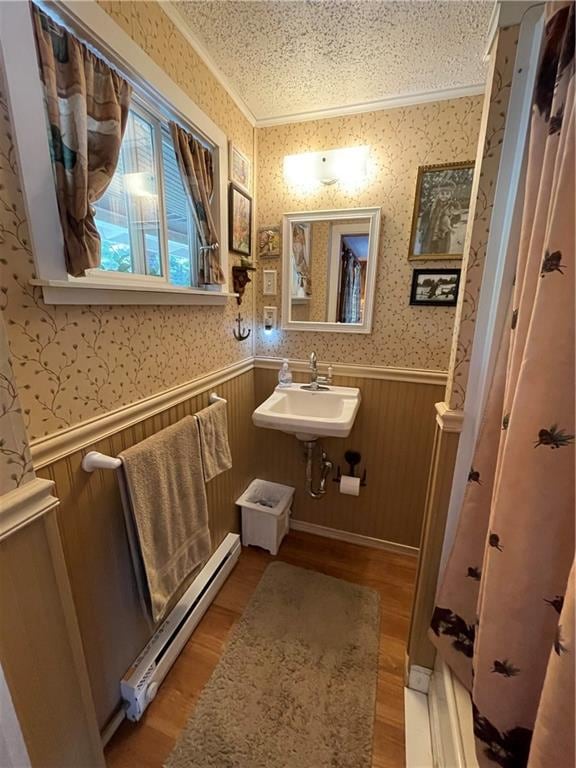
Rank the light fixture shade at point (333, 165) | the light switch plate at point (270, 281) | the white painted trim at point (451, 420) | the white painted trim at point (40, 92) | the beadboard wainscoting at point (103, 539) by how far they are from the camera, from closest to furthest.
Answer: the white painted trim at point (40, 92), the beadboard wainscoting at point (103, 539), the white painted trim at point (451, 420), the light fixture shade at point (333, 165), the light switch plate at point (270, 281)

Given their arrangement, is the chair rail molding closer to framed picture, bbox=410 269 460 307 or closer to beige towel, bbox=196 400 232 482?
beige towel, bbox=196 400 232 482

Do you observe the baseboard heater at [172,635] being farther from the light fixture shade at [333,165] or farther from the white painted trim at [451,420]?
the light fixture shade at [333,165]

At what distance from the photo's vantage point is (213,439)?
1423mm

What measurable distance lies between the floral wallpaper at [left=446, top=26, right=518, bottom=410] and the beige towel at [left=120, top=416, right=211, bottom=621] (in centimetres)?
99

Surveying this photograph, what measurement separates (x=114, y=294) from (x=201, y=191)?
25.2 inches

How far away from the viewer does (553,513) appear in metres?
0.58

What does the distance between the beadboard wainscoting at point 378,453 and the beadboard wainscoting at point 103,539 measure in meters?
0.88

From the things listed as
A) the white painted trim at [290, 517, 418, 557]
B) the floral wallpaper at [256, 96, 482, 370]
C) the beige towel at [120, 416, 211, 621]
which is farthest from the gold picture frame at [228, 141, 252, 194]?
the white painted trim at [290, 517, 418, 557]

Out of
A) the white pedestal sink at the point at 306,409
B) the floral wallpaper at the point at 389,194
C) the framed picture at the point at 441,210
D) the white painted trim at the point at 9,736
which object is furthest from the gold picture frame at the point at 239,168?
A: the white painted trim at the point at 9,736

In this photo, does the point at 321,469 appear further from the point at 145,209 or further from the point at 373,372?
the point at 145,209

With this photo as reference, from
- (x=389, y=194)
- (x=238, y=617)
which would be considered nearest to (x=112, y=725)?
(x=238, y=617)

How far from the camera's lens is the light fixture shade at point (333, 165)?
5.16 feet

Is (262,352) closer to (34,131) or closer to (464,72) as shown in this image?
(34,131)

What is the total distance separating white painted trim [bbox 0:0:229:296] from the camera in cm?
65
